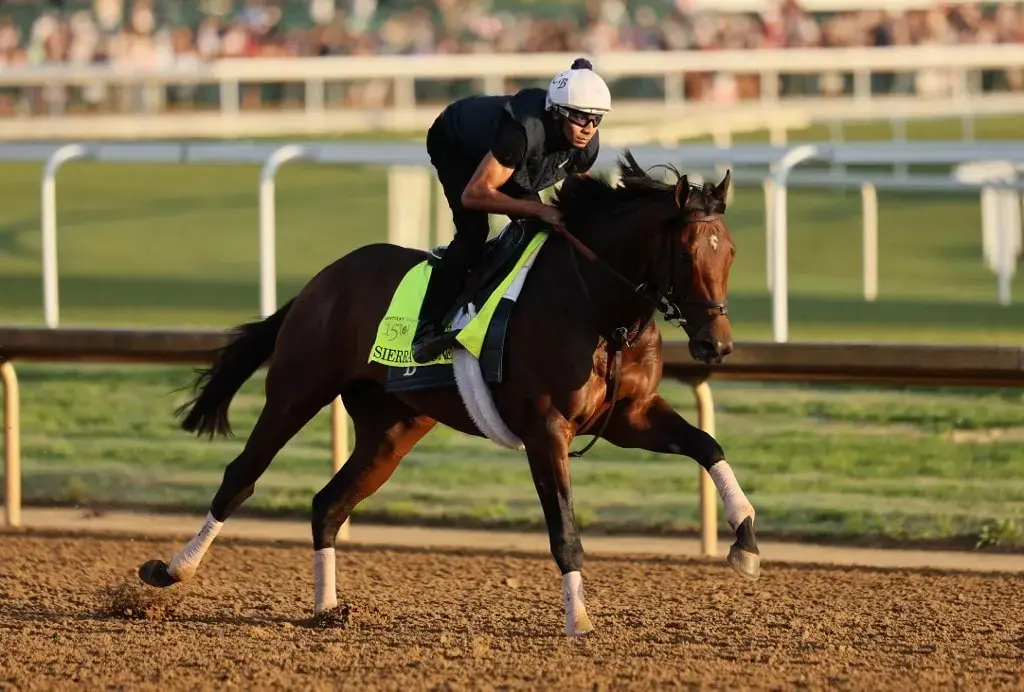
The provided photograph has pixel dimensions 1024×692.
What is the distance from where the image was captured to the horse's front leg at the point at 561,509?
5227 millimetres

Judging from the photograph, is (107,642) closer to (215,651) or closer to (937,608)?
(215,651)

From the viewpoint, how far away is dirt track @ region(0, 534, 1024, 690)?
485cm

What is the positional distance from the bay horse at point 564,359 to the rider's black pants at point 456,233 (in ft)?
0.79

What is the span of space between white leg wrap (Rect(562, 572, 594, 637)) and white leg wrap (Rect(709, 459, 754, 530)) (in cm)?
48

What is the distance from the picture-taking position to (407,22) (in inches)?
940

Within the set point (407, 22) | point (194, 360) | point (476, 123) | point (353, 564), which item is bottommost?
point (353, 564)

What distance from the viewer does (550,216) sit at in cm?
543

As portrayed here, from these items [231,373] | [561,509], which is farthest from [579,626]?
[231,373]

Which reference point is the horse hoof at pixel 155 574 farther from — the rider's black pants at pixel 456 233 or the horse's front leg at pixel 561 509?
the horse's front leg at pixel 561 509

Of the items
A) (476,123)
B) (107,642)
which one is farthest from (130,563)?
(476,123)

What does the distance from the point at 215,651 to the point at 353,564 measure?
164cm

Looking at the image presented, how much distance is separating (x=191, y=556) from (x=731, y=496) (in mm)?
1792

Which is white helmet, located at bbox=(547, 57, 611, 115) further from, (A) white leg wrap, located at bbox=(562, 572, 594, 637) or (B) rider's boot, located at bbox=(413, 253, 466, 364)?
(A) white leg wrap, located at bbox=(562, 572, 594, 637)

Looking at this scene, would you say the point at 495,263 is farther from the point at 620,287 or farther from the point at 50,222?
the point at 50,222
